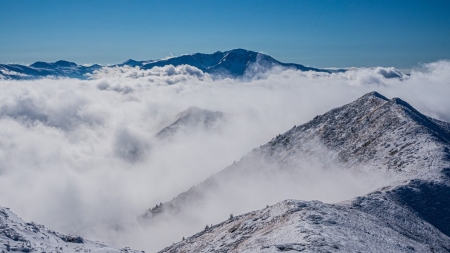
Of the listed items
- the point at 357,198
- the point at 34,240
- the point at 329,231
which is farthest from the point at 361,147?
the point at 34,240

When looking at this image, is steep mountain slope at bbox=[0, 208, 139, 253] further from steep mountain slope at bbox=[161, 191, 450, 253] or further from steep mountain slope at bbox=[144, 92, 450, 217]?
steep mountain slope at bbox=[144, 92, 450, 217]

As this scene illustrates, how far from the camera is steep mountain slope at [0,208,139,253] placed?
41.6 meters

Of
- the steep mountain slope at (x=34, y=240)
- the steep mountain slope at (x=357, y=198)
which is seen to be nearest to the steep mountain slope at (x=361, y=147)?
the steep mountain slope at (x=357, y=198)

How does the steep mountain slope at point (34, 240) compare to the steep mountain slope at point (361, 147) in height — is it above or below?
below

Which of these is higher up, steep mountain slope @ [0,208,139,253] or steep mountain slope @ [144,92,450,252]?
steep mountain slope @ [144,92,450,252]

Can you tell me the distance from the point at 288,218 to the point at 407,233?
18.1 m

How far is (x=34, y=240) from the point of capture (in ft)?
146

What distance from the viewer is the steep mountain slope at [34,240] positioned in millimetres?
41562

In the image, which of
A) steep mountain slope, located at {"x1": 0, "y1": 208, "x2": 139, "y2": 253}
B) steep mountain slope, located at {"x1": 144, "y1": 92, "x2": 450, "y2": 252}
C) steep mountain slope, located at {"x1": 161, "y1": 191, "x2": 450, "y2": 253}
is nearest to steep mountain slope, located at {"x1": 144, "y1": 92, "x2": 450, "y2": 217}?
steep mountain slope, located at {"x1": 144, "y1": 92, "x2": 450, "y2": 252}

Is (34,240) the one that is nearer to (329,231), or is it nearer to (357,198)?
(329,231)

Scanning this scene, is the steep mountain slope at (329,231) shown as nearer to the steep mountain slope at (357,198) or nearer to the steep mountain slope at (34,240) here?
the steep mountain slope at (357,198)

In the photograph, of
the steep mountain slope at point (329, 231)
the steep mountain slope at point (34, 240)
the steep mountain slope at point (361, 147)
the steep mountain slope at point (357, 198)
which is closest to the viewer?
the steep mountain slope at point (329, 231)

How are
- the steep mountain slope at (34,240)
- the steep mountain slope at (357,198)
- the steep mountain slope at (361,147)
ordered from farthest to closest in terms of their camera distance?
1. the steep mountain slope at (361,147)
2. the steep mountain slope at (34,240)
3. the steep mountain slope at (357,198)

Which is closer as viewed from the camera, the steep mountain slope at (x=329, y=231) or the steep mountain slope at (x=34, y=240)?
the steep mountain slope at (x=329, y=231)
